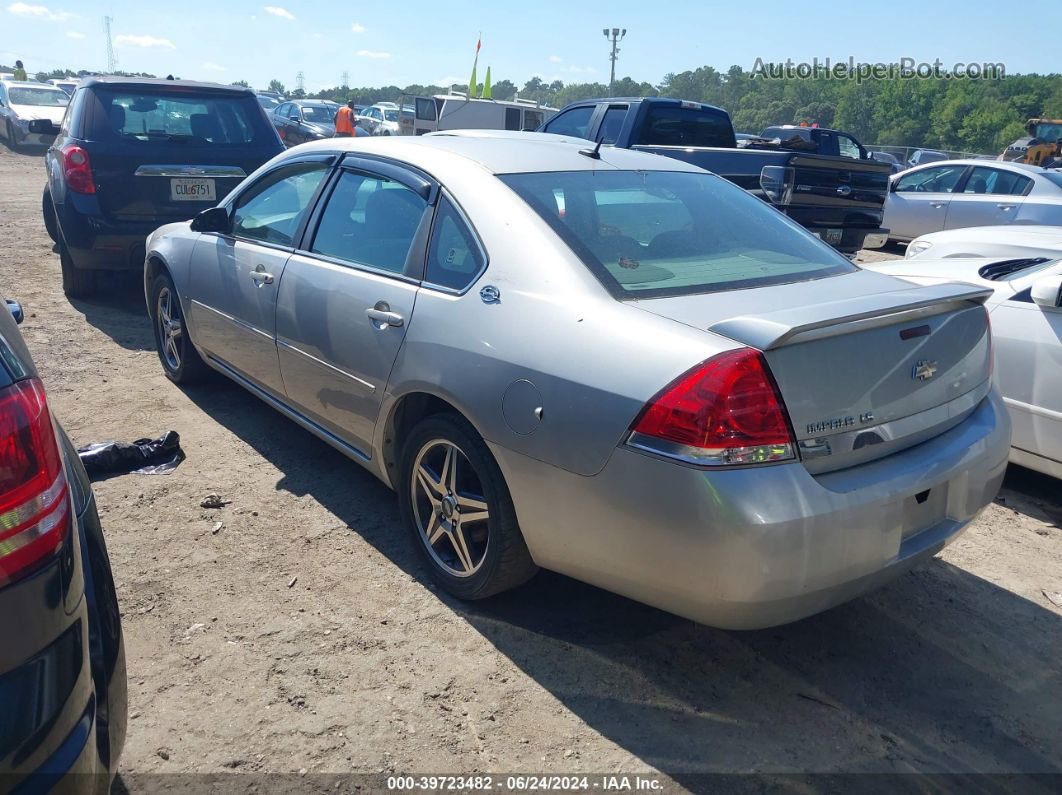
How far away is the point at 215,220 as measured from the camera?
4.74 meters

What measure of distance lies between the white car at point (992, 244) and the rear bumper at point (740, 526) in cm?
320

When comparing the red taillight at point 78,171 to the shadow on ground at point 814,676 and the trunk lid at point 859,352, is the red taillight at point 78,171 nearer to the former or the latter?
the shadow on ground at point 814,676

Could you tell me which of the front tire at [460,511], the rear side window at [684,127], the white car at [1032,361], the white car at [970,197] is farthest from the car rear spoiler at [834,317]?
the white car at [970,197]

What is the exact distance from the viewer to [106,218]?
6730 millimetres

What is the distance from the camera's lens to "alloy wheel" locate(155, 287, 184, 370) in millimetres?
5336

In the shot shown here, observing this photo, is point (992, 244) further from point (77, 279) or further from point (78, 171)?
point (77, 279)

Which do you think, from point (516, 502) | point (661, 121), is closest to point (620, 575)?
point (516, 502)

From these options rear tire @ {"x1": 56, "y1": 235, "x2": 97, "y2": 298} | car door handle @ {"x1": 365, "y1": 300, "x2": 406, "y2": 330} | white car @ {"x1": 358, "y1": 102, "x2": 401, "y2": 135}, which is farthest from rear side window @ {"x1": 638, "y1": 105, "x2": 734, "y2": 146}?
white car @ {"x1": 358, "y1": 102, "x2": 401, "y2": 135}

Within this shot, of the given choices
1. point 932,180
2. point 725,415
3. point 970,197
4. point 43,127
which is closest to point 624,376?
point 725,415

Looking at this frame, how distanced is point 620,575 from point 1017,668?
5.09ft

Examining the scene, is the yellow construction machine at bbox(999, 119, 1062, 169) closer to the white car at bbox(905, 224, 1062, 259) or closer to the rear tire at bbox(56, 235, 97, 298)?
the white car at bbox(905, 224, 1062, 259)

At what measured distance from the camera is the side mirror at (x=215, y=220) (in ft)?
15.5

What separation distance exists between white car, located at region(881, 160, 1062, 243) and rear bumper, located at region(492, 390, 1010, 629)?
9455 mm

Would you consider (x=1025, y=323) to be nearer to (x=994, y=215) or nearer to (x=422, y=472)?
(x=422, y=472)
